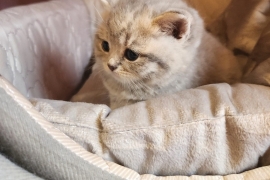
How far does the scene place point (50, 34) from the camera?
4.57 feet

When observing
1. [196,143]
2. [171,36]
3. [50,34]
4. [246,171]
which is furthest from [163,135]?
[50,34]

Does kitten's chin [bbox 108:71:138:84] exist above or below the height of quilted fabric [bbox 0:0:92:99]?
above

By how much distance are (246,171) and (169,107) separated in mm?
246

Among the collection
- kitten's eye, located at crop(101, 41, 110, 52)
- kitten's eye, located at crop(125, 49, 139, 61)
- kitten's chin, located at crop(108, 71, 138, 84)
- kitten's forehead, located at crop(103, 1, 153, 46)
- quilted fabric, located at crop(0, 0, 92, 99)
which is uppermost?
kitten's forehead, located at crop(103, 1, 153, 46)

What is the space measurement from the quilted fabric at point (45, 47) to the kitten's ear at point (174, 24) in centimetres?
51

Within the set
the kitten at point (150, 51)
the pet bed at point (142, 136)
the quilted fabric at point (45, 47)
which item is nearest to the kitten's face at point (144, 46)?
the kitten at point (150, 51)

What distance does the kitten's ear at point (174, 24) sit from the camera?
909 millimetres

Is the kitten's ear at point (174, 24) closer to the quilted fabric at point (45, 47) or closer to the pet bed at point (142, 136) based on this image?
the pet bed at point (142, 136)

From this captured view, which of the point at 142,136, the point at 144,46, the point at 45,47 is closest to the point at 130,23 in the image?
the point at 144,46

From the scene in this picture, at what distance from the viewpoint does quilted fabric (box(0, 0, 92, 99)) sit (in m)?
1.14

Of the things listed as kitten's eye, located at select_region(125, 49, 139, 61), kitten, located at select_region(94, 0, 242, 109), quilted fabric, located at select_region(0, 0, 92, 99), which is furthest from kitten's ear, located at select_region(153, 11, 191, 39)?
quilted fabric, located at select_region(0, 0, 92, 99)

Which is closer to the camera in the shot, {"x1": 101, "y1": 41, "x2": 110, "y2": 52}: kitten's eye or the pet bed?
the pet bed

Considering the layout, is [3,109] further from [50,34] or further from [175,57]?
[50,34]

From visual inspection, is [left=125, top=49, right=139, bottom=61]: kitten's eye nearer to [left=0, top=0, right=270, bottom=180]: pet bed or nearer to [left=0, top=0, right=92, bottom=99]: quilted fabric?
[left=0, top=0, right=270, bottom=180]: pet bed
